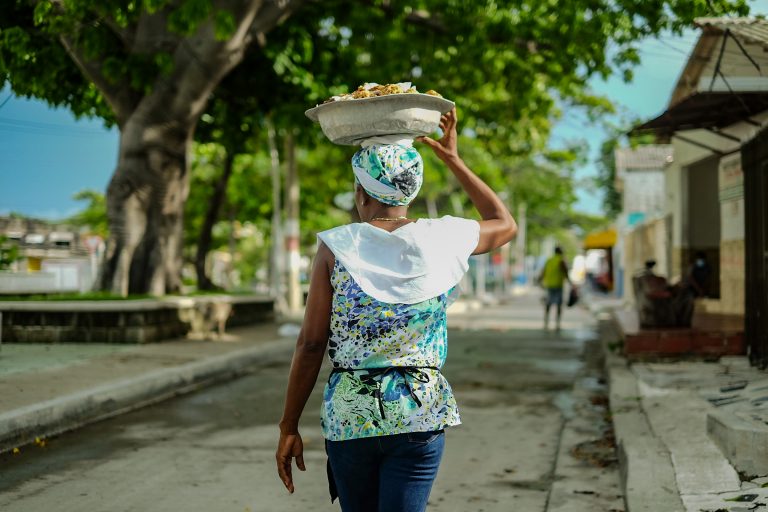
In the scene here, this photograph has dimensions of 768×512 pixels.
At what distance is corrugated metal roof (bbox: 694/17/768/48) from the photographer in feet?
27.4

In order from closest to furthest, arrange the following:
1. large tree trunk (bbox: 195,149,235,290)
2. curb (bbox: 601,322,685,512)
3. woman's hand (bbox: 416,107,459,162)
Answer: woman's hand (bbox: 416,107,459,162) < curb (bbox: 601,322,685,512) < large tree trunk (bbox: 195,149,235,290)

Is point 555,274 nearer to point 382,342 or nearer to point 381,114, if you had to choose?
point 381,114

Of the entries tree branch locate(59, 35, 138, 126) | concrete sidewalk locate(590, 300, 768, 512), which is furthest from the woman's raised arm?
tree branch locate(59, 35, 138, 126)

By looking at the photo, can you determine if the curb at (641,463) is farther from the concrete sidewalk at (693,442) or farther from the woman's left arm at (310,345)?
the woman's left arm at (310,345)

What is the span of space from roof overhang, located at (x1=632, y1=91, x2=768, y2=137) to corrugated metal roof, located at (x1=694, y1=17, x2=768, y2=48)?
2.98 feet

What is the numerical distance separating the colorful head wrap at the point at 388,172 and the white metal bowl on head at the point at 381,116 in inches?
3.1

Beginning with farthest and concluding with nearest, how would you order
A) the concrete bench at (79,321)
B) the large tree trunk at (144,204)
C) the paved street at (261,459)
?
the large tree trunk at (144,204), the concrete bench at (79,321), the paved street at (261,459)

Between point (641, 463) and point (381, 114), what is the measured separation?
11.5ft

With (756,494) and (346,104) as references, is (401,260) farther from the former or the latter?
(756,494)

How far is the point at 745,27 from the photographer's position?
8594 millimetres

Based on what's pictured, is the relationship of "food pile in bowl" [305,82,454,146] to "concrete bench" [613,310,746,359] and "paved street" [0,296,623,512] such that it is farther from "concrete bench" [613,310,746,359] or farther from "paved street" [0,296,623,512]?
"concrete bench" [613,310,746,359]

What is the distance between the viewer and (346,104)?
275cm

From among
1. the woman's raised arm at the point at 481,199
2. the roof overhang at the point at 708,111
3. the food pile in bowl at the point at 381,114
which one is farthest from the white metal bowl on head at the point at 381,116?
the roof overhang at the point at 708,111

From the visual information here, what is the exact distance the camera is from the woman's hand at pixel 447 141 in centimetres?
295
